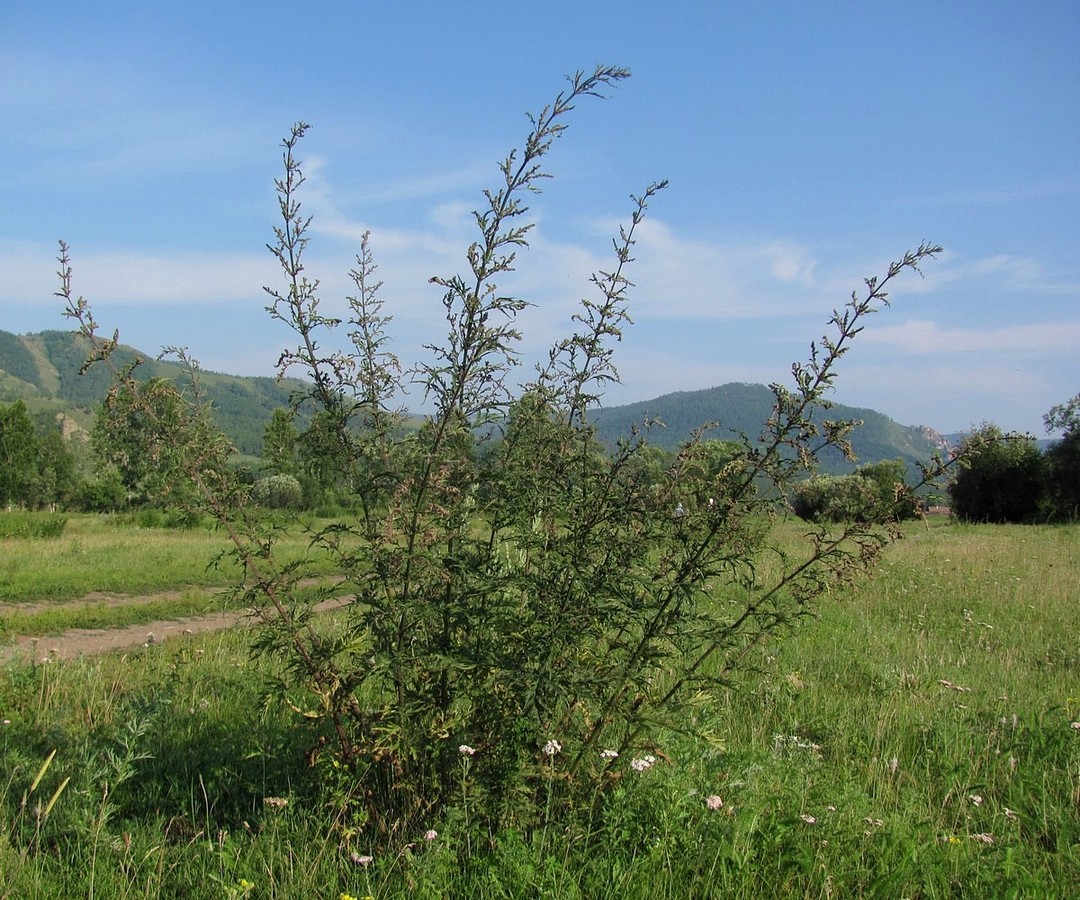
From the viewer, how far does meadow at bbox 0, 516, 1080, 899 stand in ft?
10.3

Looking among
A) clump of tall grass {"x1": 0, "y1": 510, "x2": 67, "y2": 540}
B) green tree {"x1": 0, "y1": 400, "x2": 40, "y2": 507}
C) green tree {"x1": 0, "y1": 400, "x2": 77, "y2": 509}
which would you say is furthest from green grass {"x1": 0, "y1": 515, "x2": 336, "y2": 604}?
green tree {"x1": 0, "y1": 400, "x2": 40, "y2": 507}

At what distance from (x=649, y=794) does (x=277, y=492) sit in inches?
85.6

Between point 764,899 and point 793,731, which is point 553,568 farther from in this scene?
point 793,731

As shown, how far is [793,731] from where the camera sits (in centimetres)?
545

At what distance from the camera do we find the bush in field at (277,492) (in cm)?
364

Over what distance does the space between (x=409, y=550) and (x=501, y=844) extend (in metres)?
1.15

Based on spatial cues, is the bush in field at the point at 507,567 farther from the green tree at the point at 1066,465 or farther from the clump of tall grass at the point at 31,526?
the green tree at the point at 1066,465

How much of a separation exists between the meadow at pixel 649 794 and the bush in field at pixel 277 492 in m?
0.50

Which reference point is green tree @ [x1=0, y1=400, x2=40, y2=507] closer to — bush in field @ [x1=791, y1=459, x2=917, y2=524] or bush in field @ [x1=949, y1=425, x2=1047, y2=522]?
bush in field @ [x1=949, y1=425, x2=1047, y2=522]

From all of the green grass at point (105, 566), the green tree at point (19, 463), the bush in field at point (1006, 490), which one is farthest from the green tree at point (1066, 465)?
the green tree at point (19, 463)

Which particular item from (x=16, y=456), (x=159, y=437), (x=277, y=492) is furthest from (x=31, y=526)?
(x=16, y=456)

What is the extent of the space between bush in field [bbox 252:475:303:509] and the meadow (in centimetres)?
50

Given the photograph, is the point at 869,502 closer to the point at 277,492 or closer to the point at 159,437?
the point at 277,492

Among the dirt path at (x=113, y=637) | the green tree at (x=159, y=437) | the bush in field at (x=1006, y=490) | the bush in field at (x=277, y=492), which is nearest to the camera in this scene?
the green tree at (x=159, y=437)
